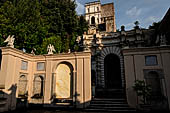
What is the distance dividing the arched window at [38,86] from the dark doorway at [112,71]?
33.0 ft

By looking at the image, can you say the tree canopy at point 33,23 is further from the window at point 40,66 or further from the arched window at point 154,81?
→ the arched window at point 154,81

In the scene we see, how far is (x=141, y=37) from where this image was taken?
18703 millimetres

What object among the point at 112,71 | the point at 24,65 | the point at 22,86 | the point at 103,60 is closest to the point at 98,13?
the point at 103,60

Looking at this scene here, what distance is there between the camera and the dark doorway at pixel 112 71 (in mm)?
19234

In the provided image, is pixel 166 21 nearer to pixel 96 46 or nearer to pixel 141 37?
pixel 141 37

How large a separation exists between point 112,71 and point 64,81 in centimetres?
1029

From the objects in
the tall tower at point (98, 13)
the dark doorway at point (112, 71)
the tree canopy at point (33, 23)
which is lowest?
the dark doorway at point (112, 71)

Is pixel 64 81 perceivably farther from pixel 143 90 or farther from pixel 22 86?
pixel 143 90

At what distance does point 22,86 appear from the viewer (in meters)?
11.6

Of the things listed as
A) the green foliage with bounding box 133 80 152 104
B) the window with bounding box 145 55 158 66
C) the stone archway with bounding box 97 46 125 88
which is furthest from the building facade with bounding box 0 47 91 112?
the stone archway with bounding box 97 46 125 88

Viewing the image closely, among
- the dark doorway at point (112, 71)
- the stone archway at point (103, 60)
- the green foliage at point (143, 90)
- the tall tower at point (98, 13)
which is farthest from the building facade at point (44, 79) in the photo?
the tall tower at point (98, 13)

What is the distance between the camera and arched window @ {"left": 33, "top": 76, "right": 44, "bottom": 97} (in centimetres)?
1225

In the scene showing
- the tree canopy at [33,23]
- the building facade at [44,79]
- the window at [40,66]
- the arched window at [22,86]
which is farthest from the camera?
the tree canopy at [33,23]

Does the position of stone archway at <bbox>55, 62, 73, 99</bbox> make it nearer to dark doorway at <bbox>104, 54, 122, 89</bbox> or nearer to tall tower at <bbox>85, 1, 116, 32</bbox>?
dark doorway at <bbox>104, 54, 122, 89</bbox>
